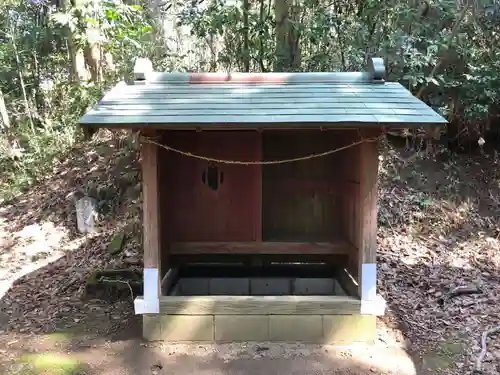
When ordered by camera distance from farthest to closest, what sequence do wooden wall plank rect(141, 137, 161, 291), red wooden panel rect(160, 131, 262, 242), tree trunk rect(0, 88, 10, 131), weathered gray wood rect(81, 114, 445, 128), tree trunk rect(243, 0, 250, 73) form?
tree trunk rect(0, 88, 10, 131)
tree trunk rect(243, 0, 250, 73)
red wooden panel rect(160, 131, 262, 242)
wooden wall plank rect(141, 137, 161, 291)
weathered gray wood rect(81, 114, 445, 128)

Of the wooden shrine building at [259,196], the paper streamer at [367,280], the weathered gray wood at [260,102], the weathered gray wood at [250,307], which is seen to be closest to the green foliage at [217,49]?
the wooden shrine building at [259,196]

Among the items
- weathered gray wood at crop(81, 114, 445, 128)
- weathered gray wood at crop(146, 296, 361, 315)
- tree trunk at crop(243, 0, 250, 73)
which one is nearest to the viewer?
weathered gray wood at crop(81, 114, 445, 128)

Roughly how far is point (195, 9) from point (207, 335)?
5.68m

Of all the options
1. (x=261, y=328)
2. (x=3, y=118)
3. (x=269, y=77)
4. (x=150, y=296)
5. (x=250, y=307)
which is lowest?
(x=261, y=328)

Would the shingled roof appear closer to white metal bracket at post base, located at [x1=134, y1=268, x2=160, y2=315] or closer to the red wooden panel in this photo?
the red wooden panel

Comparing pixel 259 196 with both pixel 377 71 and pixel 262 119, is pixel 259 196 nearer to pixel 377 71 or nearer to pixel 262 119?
pixel 262 119

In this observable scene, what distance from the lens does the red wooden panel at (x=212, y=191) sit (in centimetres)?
497

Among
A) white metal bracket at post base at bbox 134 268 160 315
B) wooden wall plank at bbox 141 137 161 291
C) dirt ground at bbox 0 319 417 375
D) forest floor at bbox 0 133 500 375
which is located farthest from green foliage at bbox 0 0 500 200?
white metal bracket at post base at bbox 134 268 160 315

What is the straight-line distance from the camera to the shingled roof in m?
3.63

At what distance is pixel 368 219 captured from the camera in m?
4.17

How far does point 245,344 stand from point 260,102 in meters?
2.17

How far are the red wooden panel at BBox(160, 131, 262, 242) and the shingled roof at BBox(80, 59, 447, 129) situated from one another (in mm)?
595

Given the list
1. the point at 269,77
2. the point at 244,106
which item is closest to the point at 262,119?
the point at 244,106

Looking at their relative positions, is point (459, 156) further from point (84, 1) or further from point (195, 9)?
point (84, 1)
